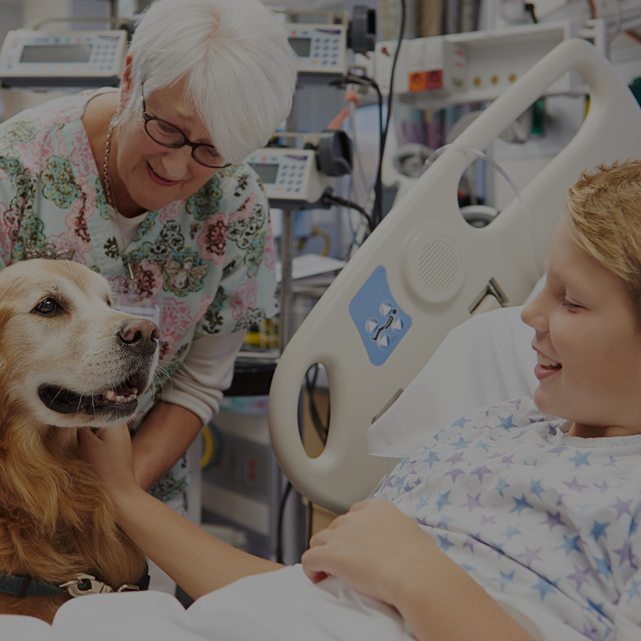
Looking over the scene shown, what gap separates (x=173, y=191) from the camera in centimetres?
137

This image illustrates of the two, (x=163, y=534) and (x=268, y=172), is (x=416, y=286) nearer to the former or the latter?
(x=163, y=534)

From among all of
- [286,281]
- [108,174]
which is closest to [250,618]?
[108,174]

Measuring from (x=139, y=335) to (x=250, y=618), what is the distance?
0.56m

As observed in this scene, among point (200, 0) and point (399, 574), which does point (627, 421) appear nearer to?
point (399, 574)

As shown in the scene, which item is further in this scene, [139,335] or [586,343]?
[139,335]

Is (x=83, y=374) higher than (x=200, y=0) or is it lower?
lower

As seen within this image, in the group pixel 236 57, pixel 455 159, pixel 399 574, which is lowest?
pixel 399 574

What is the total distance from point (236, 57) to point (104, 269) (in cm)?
47

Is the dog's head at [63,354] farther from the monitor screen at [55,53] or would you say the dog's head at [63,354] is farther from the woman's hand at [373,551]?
the monitor screen at [55,53]

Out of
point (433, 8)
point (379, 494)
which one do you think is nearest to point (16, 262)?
point (379, 494)

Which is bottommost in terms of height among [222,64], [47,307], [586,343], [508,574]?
[508,574]

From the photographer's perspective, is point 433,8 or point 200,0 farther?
point 433,8

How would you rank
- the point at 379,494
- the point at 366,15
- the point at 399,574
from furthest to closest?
1. the point at 366,15
2. the point at 379,494
3. the point at 399,574

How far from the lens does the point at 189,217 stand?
1.50 metres
